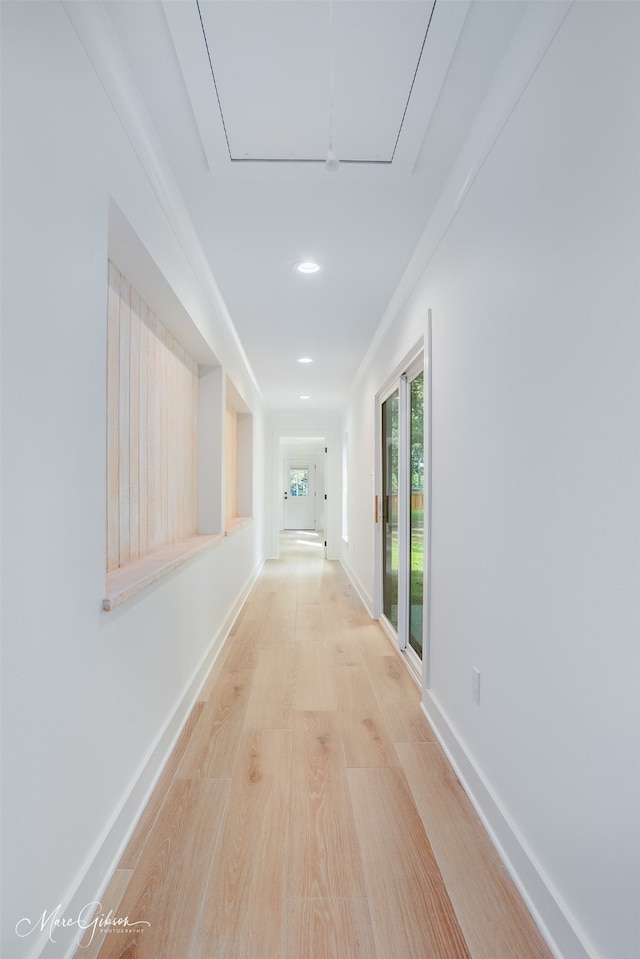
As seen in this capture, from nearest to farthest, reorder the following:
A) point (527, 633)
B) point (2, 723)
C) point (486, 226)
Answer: point (2, 723), point (527, 633), point (486, 226)

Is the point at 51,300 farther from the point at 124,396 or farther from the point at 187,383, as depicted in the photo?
the point at 187,383

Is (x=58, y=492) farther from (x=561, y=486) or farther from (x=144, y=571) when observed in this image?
(x=561, y=486)

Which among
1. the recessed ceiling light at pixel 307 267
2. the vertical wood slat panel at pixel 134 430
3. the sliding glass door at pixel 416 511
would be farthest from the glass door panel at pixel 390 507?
the vertical wood slat panel at pixel 134 430

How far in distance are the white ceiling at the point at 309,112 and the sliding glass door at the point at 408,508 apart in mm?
851

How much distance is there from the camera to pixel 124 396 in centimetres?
201

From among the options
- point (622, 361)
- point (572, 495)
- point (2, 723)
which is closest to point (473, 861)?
point (572, 495)

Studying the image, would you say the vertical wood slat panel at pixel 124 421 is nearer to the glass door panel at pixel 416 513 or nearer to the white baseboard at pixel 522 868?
the white baseboard at pixel 522 868

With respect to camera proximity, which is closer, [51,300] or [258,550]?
[51,300]

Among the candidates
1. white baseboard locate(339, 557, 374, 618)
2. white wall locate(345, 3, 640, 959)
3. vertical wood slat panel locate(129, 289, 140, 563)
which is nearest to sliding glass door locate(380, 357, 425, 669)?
white baseboard locate(339, 557, 374, 618)

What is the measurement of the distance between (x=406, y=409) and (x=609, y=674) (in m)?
2.55

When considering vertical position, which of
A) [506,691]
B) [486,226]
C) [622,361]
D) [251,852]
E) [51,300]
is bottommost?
[251,852]

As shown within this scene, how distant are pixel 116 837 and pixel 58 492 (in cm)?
110

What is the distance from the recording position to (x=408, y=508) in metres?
3.33

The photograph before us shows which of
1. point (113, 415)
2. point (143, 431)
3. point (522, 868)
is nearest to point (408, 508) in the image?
point (143, 431)
